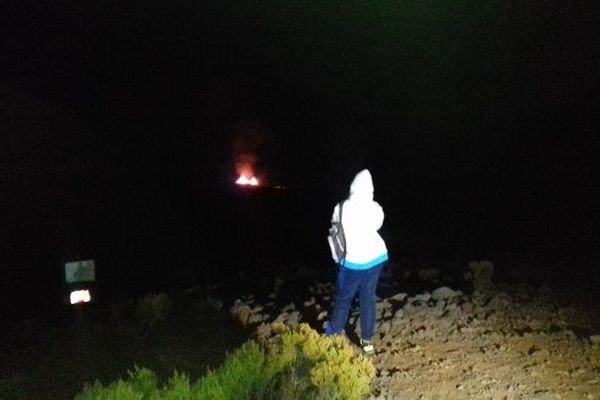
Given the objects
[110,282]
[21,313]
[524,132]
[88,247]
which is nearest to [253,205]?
[88,247]

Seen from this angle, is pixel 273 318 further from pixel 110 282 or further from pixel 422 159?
pixel 422 159

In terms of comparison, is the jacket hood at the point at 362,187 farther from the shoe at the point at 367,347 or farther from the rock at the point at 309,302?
the rock at the point at 309,302

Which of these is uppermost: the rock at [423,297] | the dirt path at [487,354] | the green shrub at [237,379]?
the rock at [423,297]

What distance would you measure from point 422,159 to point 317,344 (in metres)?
30.4

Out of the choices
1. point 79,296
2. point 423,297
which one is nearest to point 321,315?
point 423,297

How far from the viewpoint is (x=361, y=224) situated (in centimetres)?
663

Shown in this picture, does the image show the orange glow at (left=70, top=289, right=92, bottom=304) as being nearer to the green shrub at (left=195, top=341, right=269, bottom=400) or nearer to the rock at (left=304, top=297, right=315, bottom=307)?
the green shrub at (left=195, top=341, right=269, bottom=400)

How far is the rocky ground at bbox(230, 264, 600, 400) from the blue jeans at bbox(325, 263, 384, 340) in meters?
0.33

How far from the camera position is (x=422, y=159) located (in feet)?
118

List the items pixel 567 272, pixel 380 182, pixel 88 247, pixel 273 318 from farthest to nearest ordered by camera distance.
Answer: pixel 380 182, pixel 88 247, pixel 567 272, pixel 273 318

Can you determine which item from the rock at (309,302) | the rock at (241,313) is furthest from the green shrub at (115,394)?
the rock at (309,302)

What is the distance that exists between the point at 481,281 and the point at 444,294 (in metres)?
0.55

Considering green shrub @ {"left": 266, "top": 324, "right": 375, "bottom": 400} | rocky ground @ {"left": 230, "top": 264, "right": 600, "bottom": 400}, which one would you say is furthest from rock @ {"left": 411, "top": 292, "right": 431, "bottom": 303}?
green shrub @ {"left": 266, "top": 324, "right": 375, "bottom": 400}

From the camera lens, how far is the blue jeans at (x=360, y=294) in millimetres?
6816
